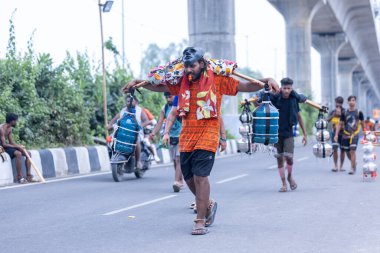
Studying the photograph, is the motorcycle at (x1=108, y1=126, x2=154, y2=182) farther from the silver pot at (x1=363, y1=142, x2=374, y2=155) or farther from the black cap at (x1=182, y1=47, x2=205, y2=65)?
the black cap at (x1=182, y1=47, x2=205, y2=65)

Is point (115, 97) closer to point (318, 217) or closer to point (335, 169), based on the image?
point (335, 169)

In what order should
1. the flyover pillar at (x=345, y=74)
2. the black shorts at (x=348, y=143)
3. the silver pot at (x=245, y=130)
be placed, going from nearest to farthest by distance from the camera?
the silver pot at (x=245, y=130) → the black shorts at (x=348, y=143) → the flyover pillar at (x=345, y=74)

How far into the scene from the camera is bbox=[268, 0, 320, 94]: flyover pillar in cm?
5691

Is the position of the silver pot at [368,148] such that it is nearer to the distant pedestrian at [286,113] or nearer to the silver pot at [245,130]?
the distant pedestrian at [286,113]

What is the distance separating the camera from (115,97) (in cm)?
2511

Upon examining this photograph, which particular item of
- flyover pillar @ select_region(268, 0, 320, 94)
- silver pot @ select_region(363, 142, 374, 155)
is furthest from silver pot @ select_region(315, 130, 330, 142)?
flyover pillar @ select_region(268, 0, 320, 94)

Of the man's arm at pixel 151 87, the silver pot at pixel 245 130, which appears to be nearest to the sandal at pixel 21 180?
the silver pot at pixel 245 130

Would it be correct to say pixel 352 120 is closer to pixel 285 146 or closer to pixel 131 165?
pixel 285 146

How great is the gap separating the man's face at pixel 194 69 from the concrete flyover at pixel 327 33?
147 feet

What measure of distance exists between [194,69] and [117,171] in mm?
7654

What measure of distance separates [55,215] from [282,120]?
14.2 ft

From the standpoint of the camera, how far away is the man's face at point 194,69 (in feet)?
27.2

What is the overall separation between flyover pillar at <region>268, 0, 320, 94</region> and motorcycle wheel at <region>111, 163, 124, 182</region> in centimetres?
4200

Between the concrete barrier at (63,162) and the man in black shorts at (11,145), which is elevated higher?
the man in black shorts at (11,145)
